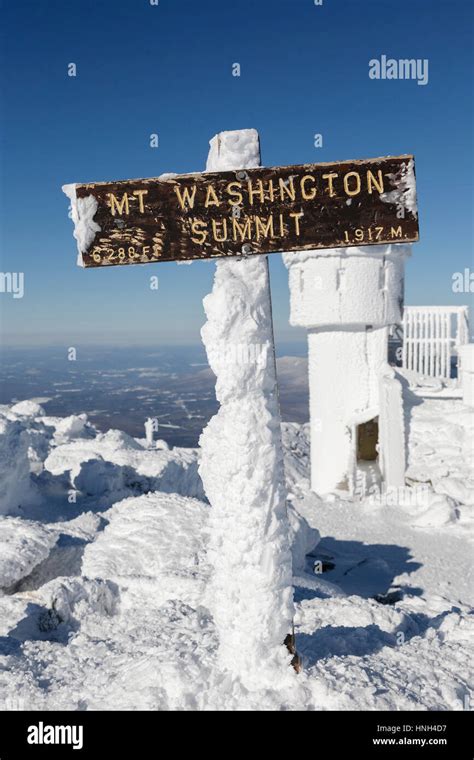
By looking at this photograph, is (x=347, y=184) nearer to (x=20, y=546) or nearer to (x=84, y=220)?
(x=84, y=220)

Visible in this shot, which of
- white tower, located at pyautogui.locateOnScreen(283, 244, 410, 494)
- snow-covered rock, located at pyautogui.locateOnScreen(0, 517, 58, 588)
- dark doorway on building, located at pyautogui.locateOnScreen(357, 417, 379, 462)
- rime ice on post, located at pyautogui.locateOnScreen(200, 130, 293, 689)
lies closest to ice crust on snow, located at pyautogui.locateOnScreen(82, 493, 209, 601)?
snow-covered rock, located at pyautogui.locateOnScreen(0, 517, 58, 588)

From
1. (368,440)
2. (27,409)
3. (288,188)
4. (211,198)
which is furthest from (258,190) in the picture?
(27,409)

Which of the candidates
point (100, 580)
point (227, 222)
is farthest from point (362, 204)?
point (100, 580)

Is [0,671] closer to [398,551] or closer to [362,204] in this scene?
[362,204]

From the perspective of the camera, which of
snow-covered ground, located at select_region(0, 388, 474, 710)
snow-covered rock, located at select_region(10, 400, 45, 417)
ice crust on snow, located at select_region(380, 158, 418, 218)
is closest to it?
ice crust on snow, located at select_region(380, 158, 418, 218)

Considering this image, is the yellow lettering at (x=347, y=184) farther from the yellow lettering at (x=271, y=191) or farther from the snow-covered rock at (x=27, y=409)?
the snow-covered rock at (x=27, y=409)

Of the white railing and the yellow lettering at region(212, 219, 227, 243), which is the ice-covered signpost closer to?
the yellow lettering at region(212, 219, 227, 243)
